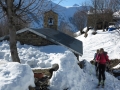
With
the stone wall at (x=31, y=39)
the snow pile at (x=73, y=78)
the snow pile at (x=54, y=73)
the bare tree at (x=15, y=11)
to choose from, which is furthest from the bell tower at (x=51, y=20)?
the bare tree at (x=15, y=11)

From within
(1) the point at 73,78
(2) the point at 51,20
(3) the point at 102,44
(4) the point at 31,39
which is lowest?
(3) the point at 102,44

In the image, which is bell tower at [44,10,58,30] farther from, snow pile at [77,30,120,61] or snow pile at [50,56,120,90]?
snow pile at [50,56,120,90]

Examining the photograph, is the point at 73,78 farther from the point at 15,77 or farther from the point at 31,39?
the point at 31,39

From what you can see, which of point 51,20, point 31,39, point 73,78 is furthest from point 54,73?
point 51,20

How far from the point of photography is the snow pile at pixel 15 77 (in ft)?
17.5

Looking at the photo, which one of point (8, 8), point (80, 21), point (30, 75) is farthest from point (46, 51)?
point (80, 21)

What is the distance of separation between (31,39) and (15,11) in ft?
17.9

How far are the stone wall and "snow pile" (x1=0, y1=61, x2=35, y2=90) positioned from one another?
773 cm

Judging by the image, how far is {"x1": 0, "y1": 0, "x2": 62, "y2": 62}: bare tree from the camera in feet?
28.4

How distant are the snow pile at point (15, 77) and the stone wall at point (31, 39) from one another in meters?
7.73

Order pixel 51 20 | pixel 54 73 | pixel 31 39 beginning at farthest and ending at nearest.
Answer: pixel 51 20 < pixel 31 39 < pixel 54 73

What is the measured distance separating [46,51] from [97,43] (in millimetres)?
19901

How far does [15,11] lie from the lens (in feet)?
29.2

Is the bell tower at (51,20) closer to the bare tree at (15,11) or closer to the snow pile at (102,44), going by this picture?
the snow pile at (102,44)
